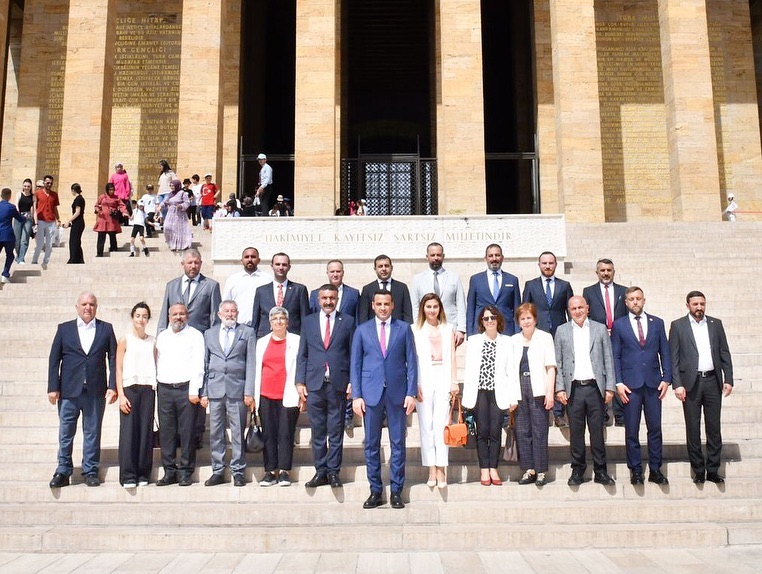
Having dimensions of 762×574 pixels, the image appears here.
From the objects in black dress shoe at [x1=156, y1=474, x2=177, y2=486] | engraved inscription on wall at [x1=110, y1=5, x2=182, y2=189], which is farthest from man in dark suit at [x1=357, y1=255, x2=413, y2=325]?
engraved inscription on wall at [x1=110, y1=5, x2=182, y2=189]

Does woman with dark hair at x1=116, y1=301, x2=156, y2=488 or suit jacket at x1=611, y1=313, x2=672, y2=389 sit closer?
woman with dark hair at x1=116, y1=301, x2=156, y2=488

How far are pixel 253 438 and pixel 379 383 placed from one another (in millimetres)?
1295

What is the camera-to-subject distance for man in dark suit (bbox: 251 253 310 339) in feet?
23.7

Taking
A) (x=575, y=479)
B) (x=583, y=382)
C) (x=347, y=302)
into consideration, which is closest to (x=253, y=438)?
(x=347, y=302)

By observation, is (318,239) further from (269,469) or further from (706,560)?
(706,560)

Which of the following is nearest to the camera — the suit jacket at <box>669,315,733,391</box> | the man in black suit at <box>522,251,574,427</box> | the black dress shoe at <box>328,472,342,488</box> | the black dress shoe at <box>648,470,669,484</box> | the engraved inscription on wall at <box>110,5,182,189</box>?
the black dress shoe at <box>328,472,342,488</box>

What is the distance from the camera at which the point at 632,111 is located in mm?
21938

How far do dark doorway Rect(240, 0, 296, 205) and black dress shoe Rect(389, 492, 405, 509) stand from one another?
17749 mm

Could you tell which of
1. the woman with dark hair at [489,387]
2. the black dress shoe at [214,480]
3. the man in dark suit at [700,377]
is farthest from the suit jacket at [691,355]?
the black dress shoe at [214,480]

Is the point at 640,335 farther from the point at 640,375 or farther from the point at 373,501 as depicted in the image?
the point at 373,501

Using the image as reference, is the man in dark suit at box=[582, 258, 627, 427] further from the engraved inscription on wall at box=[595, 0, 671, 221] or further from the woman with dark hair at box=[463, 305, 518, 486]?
the engraved inscription on wall at box=[595, 0, 671, 221]

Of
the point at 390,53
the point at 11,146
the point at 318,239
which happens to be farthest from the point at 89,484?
the point at 390,53

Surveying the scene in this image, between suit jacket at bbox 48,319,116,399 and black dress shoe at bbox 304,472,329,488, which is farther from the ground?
suit jacket at bbox 48,319,116,399

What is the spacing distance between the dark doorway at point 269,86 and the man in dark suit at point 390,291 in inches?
620
